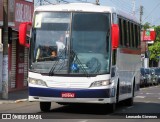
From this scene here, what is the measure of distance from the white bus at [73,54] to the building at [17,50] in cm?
1241

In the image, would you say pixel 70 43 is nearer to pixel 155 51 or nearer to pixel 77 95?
pixel 77 95

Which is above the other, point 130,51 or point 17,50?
point 130,51

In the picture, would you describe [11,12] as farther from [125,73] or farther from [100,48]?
[100,48]

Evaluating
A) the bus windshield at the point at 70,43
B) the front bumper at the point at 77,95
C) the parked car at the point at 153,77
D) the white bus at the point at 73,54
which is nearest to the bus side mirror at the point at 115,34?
the white bus at the point at 73,54

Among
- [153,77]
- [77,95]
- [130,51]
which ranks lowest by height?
[153,77]

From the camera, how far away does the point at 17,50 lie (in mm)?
32344

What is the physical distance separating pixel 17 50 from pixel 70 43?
15542mm

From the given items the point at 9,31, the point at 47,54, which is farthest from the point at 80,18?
the point at 9,31

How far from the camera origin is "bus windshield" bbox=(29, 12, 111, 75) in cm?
1700

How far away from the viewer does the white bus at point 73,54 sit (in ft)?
55.2

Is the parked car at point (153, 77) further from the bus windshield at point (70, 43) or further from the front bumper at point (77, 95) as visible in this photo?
the front bumper at point (77, 95)

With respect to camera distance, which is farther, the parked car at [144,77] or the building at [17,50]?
the parked car at [144,77]

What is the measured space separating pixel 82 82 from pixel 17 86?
52.6ft

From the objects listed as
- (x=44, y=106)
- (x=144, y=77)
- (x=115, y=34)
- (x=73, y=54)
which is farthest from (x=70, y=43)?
(x=144, y=77)
